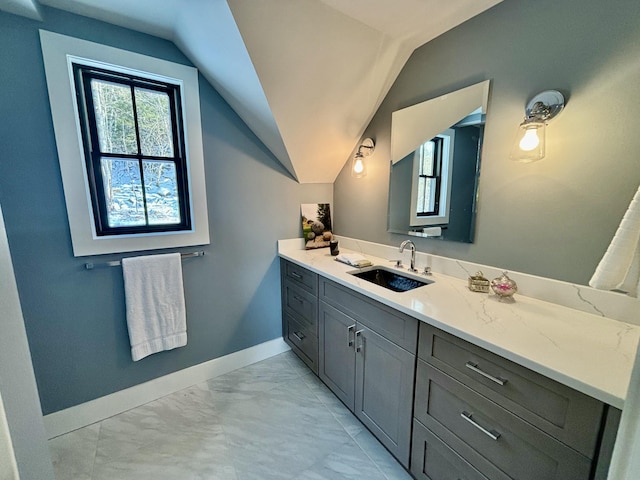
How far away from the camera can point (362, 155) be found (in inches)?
81.7

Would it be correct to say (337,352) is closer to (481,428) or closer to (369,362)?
(369,362)

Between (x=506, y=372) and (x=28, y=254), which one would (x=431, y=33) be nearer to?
(x=506, y=372)

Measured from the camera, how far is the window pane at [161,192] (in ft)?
5.69

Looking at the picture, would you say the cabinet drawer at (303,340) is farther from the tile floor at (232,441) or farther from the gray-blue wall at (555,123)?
the gray-blue wall at (555,123)

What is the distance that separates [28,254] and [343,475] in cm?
206

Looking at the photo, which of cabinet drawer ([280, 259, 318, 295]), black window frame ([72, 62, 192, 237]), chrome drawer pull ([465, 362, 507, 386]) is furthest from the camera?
cabinet drawer ([280, 259, 318, 295])

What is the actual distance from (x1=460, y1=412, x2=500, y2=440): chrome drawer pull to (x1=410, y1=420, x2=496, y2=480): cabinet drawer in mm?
143

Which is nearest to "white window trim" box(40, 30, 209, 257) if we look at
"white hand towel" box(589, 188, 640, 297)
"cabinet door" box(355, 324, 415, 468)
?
"cabinet door" box(355, 324, 415, 468)

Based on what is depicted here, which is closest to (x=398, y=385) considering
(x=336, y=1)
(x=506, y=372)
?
(x=506, y=372)

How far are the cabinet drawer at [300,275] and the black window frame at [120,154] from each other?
0.80 m

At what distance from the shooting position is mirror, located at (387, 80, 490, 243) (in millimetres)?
1431

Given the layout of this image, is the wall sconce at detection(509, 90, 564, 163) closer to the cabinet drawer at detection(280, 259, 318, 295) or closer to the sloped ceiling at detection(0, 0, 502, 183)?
the sloped ceiling at detection(0, 0, 502, 183)

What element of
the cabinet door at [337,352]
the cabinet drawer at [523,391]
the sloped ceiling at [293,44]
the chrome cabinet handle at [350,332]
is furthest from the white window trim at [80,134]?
the cabinet drawer at [523,391]

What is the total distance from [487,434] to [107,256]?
212cm
